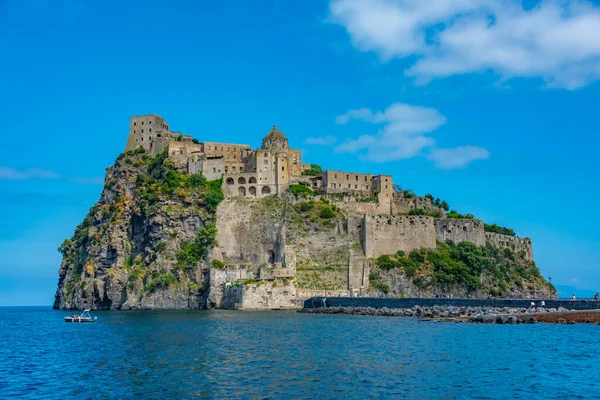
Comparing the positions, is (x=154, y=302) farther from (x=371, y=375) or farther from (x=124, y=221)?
(x=371, y=375)

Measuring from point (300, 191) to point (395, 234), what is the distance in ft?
44.7

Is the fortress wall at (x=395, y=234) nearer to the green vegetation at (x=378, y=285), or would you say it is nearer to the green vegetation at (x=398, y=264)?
the green vegetation at (x=398, y=264)

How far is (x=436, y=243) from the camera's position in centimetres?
7894

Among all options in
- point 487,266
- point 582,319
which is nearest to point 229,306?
point 487,266

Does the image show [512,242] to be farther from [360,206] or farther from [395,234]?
[360,206]

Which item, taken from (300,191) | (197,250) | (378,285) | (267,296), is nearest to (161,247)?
(197,250)

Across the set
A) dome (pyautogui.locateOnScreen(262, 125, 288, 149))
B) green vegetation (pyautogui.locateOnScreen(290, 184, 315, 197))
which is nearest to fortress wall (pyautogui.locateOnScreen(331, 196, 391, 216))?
green vegetation (pyautogui.locateOnScreen(290, 184, 315, 197))

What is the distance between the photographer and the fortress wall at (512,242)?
86.3 metres

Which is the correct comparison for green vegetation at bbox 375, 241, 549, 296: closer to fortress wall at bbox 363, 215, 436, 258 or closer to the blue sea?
fortress wall at bbox 363, 215, 436, 258

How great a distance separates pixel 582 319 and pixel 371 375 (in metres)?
27.3

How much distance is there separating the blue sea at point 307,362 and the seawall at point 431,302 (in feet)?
13.7

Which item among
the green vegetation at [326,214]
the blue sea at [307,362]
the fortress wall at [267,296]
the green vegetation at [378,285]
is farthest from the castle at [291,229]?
the blue sea at [307,362]

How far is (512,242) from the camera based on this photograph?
8894 centimetres

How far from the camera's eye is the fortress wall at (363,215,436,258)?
74812 millimetres
